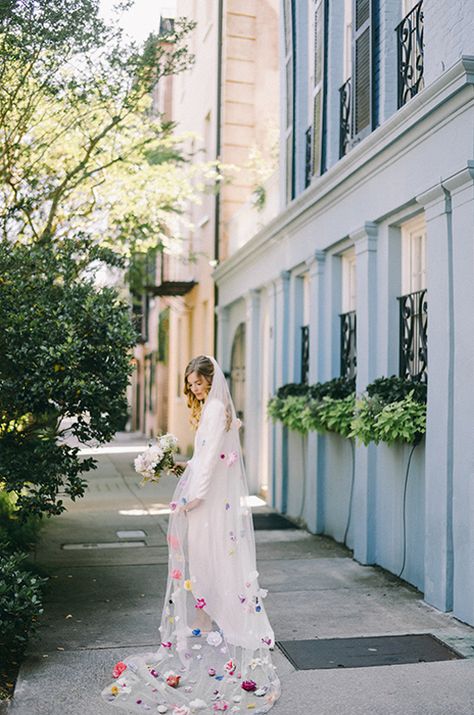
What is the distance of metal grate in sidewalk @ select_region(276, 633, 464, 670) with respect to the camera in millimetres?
5617

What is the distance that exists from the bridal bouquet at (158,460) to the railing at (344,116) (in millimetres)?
5130

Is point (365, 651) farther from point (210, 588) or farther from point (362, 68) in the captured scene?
point (362, 68)

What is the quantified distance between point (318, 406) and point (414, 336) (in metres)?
1.82

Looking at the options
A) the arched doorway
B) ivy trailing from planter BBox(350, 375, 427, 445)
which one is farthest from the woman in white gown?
the arched doorway

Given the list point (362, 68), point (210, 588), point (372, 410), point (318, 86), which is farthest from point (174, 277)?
point (210, 588)

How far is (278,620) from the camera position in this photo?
263 inches

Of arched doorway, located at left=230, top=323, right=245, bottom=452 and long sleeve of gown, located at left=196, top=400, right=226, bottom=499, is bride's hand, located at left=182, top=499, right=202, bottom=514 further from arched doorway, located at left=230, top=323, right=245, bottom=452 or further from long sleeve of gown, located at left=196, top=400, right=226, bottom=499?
arched doorway, located at left=230, top=323, right=245, bottom=452

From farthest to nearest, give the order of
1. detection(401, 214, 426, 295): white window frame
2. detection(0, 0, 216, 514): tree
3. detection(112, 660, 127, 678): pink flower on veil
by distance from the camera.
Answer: detection(401, 214, 426, 295): white window frame → detection(0, 0, 216, 514): tree → detection(112, 660, 127, 678): pink flower on veil

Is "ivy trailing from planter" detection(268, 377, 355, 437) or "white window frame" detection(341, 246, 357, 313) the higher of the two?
"white window frame" detection(341, 246, 357, 313)

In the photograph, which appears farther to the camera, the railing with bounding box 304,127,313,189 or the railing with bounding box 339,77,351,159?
the railing with bounding box 304,127,313,189

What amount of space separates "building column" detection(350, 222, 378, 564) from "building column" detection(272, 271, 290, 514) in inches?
133

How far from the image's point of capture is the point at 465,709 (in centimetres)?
476

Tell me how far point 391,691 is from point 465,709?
1.52 feet

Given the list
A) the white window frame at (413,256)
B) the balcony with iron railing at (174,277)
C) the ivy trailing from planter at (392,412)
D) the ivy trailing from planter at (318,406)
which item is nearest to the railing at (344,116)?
the white window frame at (413,256)
